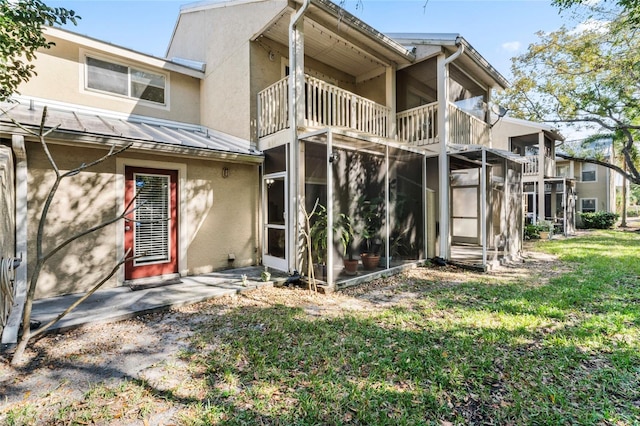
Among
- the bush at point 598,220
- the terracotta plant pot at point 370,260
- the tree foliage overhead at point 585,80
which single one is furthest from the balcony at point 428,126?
the bush at point 598,220

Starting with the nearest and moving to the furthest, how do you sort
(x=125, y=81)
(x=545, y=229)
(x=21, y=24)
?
(x=21, y=24)
(x=125, y=81)
(x=545, y=229)

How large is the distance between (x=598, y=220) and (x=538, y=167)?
8.71 m

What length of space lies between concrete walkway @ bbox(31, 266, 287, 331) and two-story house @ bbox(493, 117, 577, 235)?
17748 millimetres

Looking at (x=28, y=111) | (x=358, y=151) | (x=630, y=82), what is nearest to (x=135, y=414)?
(x=358, y=151)

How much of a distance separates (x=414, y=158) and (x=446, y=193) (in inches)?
53.1

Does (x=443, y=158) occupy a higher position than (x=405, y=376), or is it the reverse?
(x=443, y=158)

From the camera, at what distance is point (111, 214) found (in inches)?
224

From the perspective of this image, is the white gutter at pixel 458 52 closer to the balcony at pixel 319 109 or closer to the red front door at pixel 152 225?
the balcony at pixel 319 109

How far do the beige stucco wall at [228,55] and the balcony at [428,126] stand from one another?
185 inches

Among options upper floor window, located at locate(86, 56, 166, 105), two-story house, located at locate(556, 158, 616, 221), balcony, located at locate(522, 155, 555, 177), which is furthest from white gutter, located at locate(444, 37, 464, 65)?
two-story house, located at locate(556, 158, 616, 221)

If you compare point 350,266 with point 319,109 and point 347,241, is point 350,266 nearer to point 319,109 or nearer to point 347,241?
point 347,241

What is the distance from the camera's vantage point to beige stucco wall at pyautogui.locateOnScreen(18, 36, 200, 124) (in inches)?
265

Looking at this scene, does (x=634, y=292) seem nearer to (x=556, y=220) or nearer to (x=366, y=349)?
(x=366, y=349)

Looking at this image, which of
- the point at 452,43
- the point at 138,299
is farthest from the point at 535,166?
the point at 138,299
